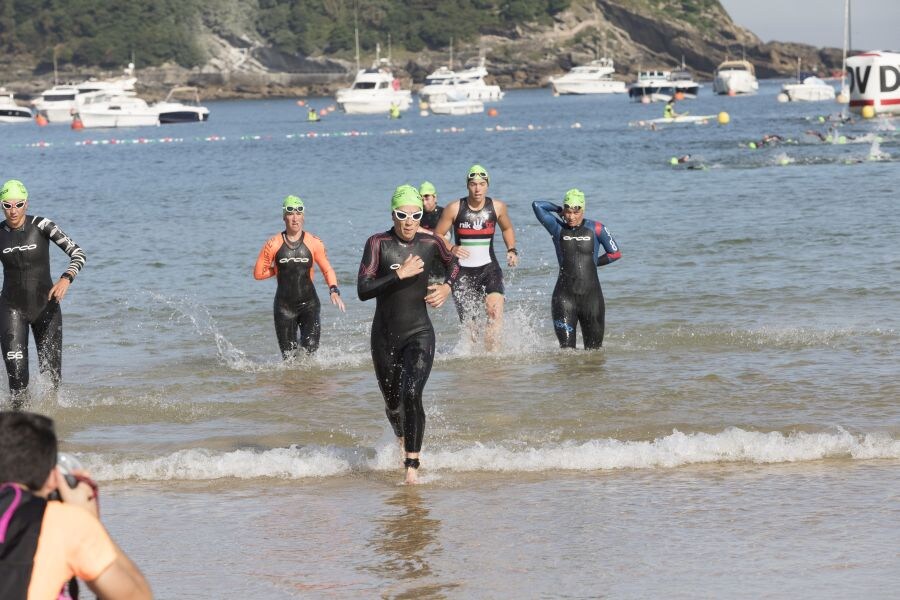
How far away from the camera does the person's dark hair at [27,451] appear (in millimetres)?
3578

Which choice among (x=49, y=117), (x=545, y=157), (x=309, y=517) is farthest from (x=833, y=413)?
(x=49, y=117)

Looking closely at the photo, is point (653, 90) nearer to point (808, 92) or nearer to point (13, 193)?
point (808, 92)

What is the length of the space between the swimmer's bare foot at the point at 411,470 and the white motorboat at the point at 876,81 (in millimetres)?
52134

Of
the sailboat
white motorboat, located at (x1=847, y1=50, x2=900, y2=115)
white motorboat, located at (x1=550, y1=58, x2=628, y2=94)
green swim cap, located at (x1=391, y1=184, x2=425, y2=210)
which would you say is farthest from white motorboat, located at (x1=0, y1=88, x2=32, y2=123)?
green swim cap, located at (x1=391, y1=184, x2=425, y2=210)

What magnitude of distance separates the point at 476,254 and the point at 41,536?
9.19m

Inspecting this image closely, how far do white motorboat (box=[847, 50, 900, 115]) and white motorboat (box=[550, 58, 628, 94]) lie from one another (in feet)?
281

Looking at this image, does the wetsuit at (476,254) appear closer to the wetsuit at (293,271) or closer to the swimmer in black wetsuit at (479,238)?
the swimmer in black wetsuit at (479,238)

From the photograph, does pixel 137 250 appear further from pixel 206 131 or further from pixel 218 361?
pixel 206 131

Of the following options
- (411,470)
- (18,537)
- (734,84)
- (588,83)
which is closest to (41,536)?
(18,537)

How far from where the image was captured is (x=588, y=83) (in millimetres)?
148250

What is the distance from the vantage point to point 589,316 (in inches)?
480

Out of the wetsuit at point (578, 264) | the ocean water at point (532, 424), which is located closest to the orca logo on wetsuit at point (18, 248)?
the ocean water at point (532, 424)

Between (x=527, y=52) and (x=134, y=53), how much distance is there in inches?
2032

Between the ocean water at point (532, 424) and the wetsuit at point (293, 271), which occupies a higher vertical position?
the wetsuit at point (293, 271)
